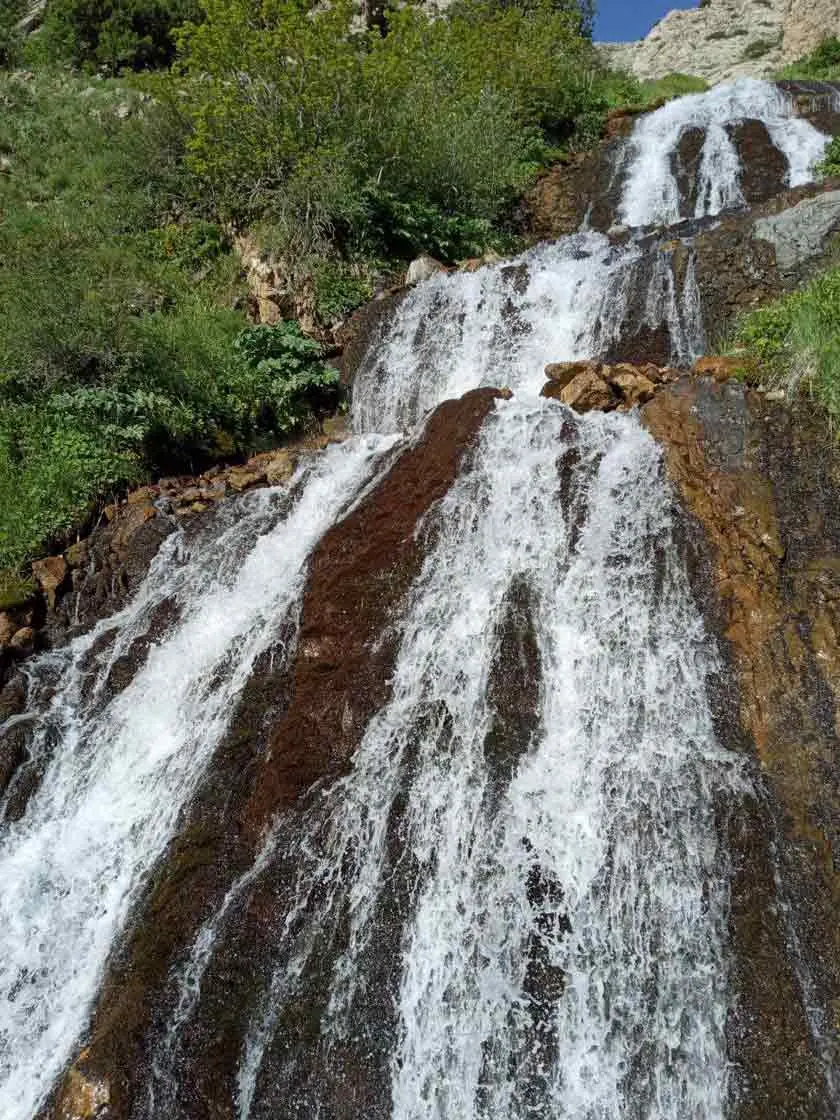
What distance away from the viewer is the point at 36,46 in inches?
996

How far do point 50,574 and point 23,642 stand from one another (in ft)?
3.21

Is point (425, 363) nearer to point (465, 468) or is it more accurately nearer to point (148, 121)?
point (465, 468)

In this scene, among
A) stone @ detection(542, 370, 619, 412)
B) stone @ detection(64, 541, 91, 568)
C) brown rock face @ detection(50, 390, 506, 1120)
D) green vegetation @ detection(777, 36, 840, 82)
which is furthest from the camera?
→ green vegetation @ detection(777, 36, 840, 82)

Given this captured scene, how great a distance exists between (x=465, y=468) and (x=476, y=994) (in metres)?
4.69

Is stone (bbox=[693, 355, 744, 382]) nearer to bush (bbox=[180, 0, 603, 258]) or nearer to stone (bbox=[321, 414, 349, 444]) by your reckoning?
stone (bbox=[321, 414, 349, 444])

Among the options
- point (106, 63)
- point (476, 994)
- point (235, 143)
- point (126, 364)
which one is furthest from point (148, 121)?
point (476, 994)

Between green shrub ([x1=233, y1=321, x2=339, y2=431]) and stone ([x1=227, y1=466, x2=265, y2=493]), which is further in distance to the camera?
green shrub ([x1=233, y1=321, x2=339, y2=431])

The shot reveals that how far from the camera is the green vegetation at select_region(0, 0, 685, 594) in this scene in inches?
393

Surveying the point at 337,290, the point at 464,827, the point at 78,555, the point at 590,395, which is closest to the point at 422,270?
the point at 337,290

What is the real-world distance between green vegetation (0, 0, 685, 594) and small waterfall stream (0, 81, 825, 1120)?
9.20 ft

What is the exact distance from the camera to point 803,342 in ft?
23.6

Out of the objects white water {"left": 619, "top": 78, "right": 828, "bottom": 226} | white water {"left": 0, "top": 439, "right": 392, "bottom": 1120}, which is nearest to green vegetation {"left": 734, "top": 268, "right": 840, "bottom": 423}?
white water {"left": 0, "top": 439, "right": 392, "bottom": 1120}

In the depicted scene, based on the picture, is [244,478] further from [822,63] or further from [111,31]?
[822,63]

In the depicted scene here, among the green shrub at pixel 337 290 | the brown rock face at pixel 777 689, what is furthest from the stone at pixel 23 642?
the green shrub at pixel 337 290
